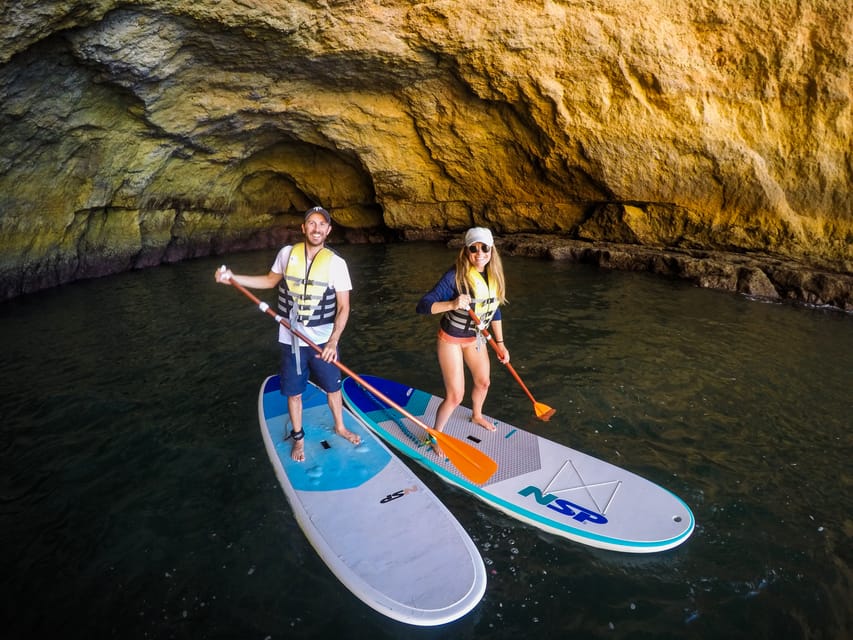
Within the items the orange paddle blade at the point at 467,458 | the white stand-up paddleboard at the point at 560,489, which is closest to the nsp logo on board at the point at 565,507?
the white stand-up paddleboard at the point at 560,489

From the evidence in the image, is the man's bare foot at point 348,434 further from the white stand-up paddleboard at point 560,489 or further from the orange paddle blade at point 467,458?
the orange paddle blade at point 467,458

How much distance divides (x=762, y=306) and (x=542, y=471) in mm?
7662

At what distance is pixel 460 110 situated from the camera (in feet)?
44.5

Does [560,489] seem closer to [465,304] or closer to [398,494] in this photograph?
[398,494]

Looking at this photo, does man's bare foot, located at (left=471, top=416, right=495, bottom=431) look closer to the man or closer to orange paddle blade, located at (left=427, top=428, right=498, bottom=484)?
orange paddle blade, located at (left=427, top=428, right=498, bottom=484)

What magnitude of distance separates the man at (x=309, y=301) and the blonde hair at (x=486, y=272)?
38.7 inches

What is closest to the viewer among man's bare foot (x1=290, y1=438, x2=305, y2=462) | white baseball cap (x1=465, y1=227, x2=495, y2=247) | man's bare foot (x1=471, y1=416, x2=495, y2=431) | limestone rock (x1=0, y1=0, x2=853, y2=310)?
white baseball cap (x1=465, y1=227, x2=495, y2=247)

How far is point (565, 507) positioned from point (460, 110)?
12.3 m

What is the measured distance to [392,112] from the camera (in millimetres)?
13773

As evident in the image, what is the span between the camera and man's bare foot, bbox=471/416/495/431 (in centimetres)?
494

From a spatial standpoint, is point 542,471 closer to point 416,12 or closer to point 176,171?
point 416,12

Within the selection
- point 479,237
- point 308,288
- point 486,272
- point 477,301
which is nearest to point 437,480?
point 477,301

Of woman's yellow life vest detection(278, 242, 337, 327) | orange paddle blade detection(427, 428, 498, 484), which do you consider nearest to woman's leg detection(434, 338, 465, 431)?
orange paddle blade detection(427, 428, 498, 484)

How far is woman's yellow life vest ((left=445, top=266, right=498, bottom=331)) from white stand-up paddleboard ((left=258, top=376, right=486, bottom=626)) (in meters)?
1.39
